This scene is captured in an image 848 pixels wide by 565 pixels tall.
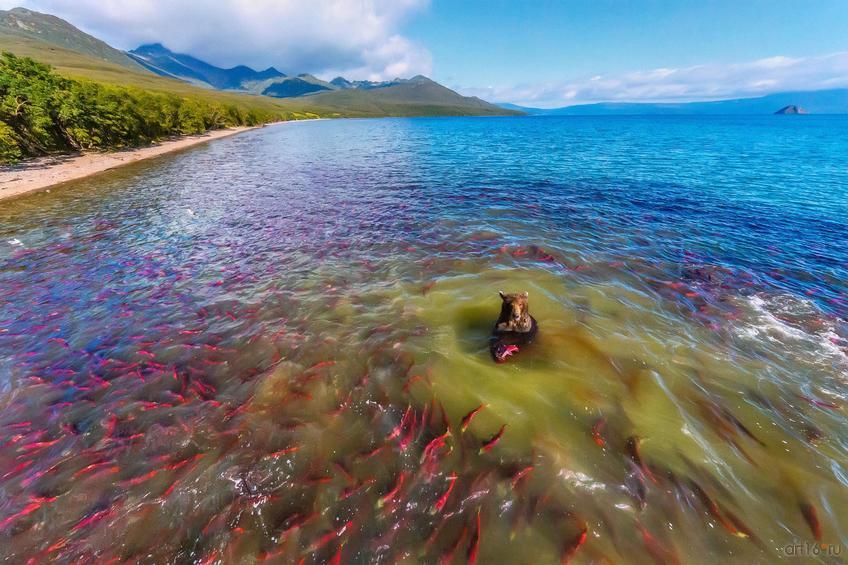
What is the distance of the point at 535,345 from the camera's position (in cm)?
1050

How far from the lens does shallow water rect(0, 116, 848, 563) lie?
579 cm

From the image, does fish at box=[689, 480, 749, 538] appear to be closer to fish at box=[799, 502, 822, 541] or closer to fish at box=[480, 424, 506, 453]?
fish at box=[799, 502, 822, 541]

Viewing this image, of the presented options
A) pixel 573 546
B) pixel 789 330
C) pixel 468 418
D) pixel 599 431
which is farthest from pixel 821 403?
pixel 468 418

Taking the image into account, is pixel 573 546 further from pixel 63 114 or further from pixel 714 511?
pixel 63 114

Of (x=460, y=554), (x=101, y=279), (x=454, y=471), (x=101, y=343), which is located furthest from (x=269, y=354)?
(x=101, y=279)

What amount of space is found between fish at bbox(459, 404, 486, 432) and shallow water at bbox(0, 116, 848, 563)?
87mm

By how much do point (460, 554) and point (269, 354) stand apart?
7412 millimetres

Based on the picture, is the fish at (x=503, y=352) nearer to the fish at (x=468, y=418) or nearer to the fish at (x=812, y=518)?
the fish at (x=468, y=418)

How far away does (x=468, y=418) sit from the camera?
26.0 ft

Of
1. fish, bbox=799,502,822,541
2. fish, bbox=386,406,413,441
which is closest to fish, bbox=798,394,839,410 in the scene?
fish, bbox=799,502,822,541

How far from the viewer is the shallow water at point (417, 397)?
5.79 m

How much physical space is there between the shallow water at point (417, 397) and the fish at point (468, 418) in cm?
9

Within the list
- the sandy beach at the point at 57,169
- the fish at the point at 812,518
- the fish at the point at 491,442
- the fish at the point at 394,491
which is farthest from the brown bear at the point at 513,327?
the sandy beach at the point at 57,169

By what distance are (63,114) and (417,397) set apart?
57.9 m
